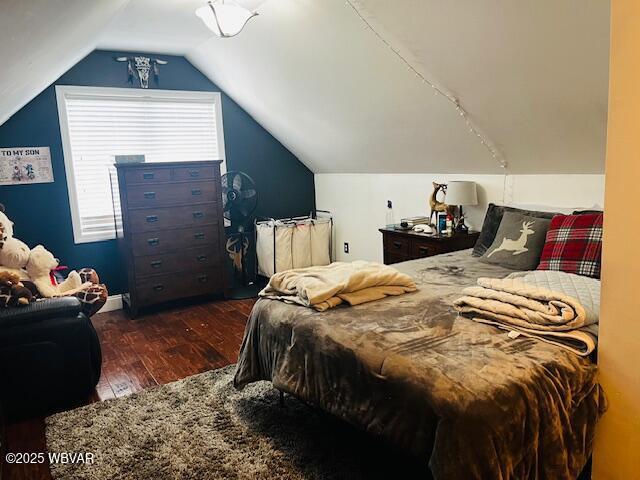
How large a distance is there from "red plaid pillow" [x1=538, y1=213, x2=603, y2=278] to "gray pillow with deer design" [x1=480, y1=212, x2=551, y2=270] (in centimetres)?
8

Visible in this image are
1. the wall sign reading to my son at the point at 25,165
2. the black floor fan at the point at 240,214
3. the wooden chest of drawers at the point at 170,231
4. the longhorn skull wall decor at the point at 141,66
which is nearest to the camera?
the wall sign reading to my son at the point at 25,165

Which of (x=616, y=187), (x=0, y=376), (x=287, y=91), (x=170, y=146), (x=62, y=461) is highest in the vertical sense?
(x=287, y=91)

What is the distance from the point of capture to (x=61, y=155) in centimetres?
413

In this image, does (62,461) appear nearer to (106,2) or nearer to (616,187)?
(106,2)

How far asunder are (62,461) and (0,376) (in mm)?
612

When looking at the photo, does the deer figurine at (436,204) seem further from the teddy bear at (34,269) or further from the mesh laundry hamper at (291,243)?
the teddy bear at (34,269)

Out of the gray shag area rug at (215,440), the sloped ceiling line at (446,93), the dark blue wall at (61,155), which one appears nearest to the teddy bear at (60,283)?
the gray shag area rug at (215,440)

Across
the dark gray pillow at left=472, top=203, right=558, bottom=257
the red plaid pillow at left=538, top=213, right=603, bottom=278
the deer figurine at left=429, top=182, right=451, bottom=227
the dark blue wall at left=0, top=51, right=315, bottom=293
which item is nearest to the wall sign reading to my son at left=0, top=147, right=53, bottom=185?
the dark blue wall at left=0, top=51, right=315, bottom=293

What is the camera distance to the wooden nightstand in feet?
11.9

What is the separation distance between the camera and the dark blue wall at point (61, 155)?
156 inches

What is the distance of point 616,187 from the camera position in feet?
5.20

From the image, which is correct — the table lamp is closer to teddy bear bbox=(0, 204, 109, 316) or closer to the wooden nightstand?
the wooden nightstand

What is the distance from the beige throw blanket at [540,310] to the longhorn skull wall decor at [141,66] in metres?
3.68

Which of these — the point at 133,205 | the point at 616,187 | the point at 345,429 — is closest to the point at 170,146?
the point at 133,205
